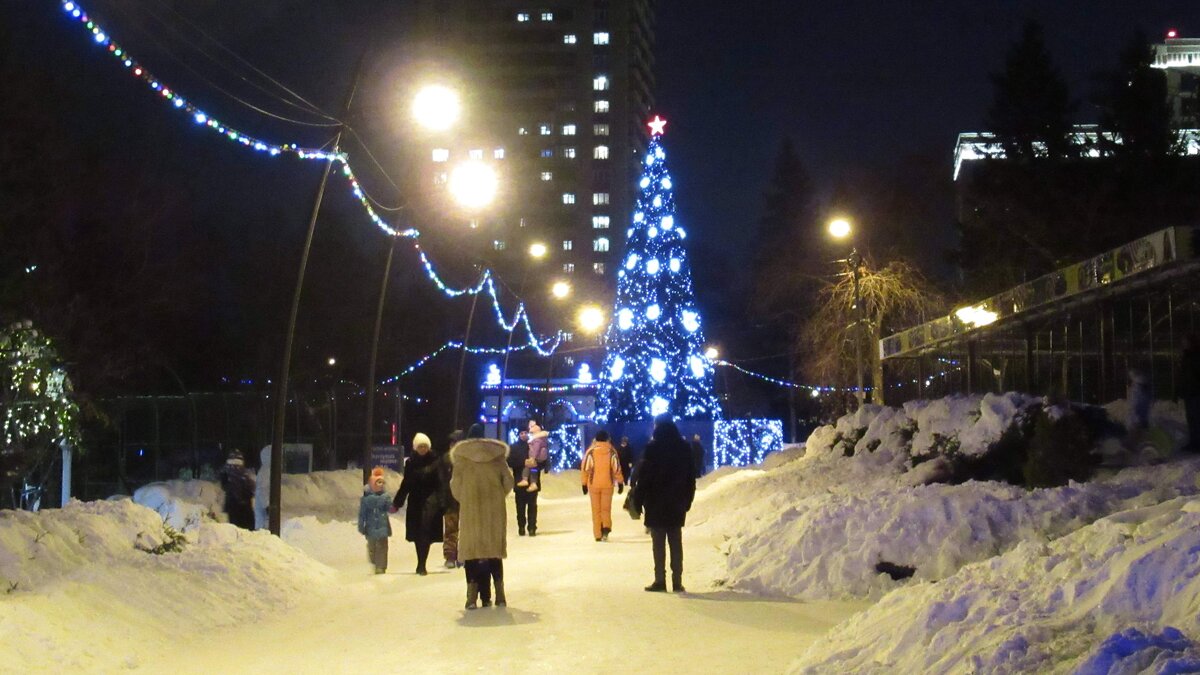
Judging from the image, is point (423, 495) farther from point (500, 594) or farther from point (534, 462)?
point (534, 462)

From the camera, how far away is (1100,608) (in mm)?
6355

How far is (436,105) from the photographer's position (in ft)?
63.1

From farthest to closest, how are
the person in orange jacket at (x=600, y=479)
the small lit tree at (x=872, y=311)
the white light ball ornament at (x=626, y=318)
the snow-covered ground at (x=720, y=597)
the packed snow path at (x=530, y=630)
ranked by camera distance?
the white light ball ornament at (x=626, y=318)
the small lit tree at (x=872, y=311)
the person in orange jacket at (x=600, y=479)
the packed snow path at (x=530, y=630)
the snow-covered ground at (x=720, y=597)

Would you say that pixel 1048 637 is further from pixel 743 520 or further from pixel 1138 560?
pixel 743 520

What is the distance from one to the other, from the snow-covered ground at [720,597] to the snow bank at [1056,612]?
1 cm

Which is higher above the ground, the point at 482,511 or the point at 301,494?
the point at 482,511

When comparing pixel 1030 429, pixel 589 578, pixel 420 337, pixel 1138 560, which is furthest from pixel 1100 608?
pixel 420 337

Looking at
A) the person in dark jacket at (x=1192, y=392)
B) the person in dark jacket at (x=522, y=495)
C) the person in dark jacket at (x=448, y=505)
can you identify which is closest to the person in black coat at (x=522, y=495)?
the person in dark jacket at (x=522, y=495)

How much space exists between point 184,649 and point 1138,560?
7.36 meters

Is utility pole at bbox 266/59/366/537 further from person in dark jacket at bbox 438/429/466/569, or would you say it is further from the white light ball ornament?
the white light ball ornament

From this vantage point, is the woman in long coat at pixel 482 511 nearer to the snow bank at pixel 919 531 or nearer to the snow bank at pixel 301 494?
the snow bank at pixel 919 531

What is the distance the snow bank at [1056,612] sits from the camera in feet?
18.8

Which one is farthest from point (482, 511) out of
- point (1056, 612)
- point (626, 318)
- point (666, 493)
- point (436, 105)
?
point (626, 318)

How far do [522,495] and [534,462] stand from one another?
4.03ft
